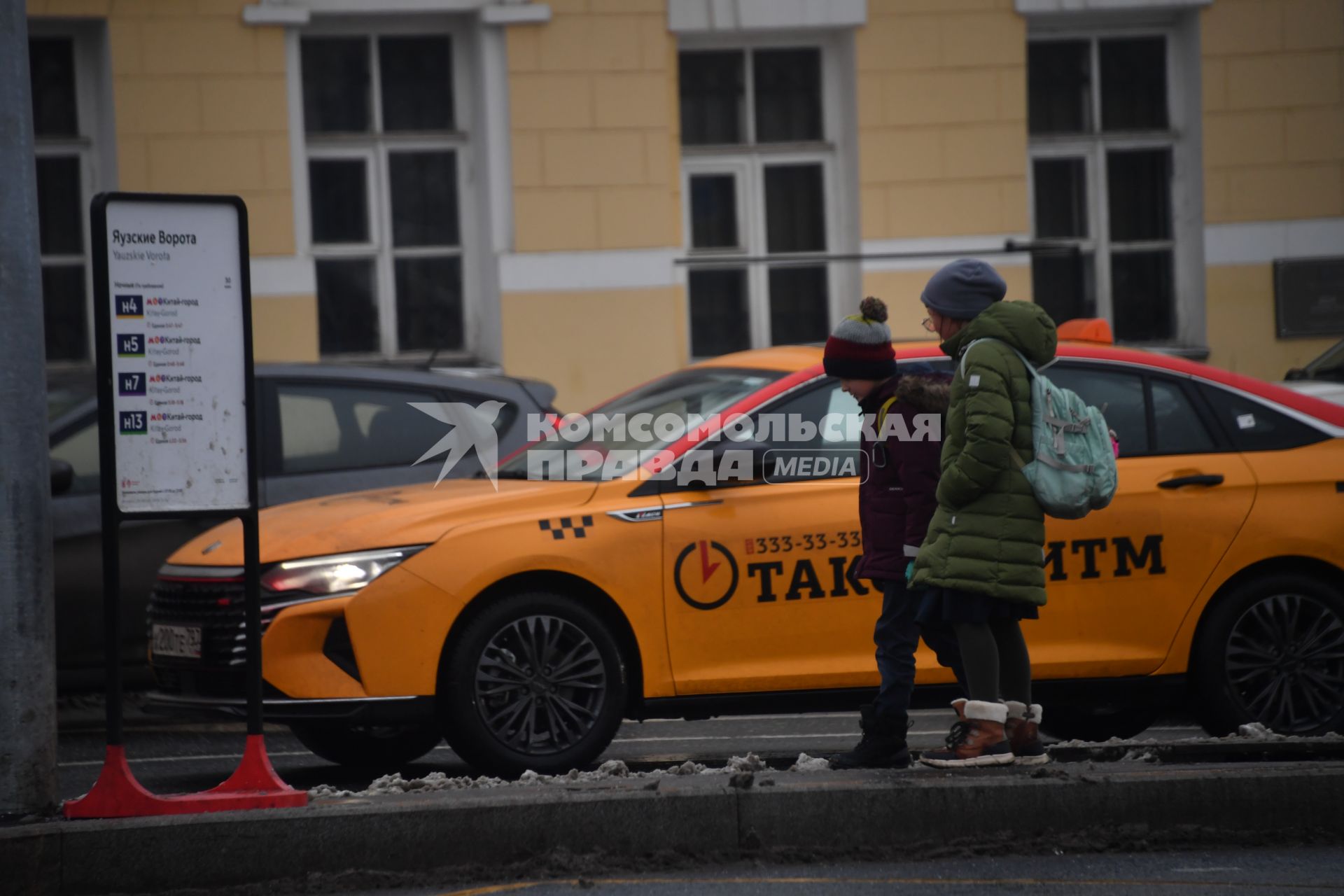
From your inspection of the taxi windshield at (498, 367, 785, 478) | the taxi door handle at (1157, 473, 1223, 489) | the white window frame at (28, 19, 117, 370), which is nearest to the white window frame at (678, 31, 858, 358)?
the white window frame at (28, 19, 117, 370)

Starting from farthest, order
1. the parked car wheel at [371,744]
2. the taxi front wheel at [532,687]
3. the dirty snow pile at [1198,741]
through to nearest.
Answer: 1. the parked car wheel at [371,744]
2. the taxi front wheel at [532,687]
3. the dirty snow pile at [1198,741]

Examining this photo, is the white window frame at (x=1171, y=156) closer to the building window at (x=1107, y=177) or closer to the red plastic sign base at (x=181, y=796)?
the building window at (x=1107, y=177)

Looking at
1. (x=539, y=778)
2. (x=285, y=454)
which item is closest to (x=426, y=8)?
(x=285, y=454)

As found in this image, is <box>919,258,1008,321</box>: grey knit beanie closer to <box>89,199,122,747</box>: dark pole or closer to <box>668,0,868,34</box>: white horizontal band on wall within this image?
<box>89,199,122,747</box>: dark pole

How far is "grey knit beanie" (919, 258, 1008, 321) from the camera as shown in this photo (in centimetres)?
564

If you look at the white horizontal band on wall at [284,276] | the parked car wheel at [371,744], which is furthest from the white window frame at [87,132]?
the parked car wheel at [371,744]

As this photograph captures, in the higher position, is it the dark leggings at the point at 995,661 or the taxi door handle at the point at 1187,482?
the taxi door handle at the point at 1187,482

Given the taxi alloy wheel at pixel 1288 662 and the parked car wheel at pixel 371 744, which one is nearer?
the taxi alloy wheel at pixel 1288 662

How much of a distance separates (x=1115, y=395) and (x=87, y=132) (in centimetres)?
878

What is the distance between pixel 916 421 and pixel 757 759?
123 centimetres

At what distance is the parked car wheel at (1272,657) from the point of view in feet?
21.8

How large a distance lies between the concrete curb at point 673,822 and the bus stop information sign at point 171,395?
0.62 feet

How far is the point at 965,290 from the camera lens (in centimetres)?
564

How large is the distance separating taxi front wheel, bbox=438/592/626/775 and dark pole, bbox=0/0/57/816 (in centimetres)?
145
